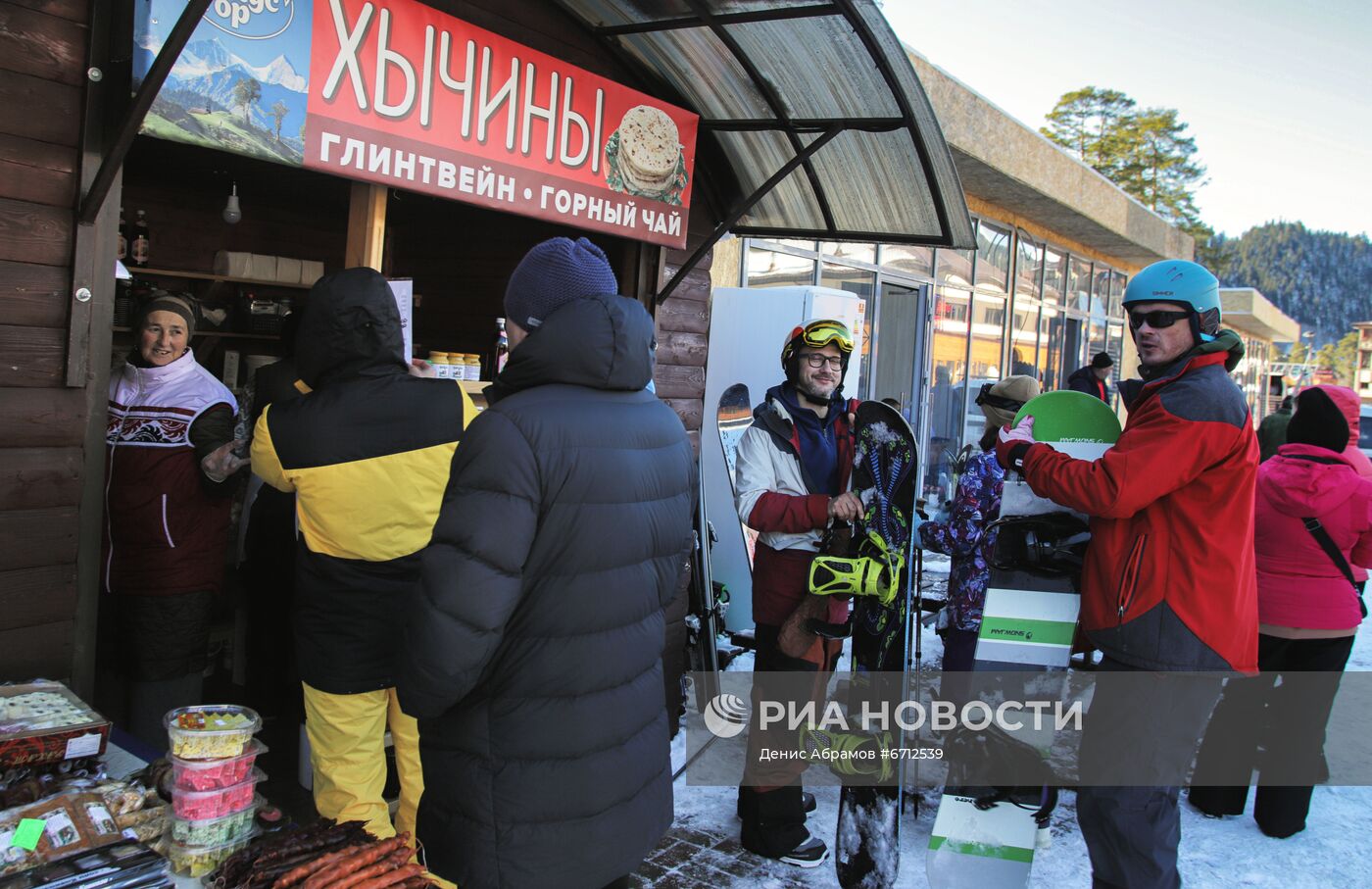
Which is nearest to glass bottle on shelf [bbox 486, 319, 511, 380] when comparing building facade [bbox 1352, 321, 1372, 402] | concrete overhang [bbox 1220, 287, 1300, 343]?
concrete overhang [bbox 1220, 287, 1300, 343]

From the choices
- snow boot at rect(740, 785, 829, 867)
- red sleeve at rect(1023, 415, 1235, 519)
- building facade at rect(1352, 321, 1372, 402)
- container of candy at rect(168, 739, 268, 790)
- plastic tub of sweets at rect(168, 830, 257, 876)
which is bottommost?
snow boot at rect(740, 785, 829, 867)

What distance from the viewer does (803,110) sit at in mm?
4340

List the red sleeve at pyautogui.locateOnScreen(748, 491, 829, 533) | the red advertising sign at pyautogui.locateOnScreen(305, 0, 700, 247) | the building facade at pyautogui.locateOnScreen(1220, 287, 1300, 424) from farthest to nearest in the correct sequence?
the building facade at pyautogui.locateOnScreen(1220, 287, 1300, 424) → the red sleeve at pyautogui.locateOnScreen(748, 491, 829, 533) → the red advertising sign at pyautogui.locateOnScreen(305, 0, 700, 247)

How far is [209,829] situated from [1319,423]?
470cm

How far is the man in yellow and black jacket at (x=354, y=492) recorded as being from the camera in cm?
266

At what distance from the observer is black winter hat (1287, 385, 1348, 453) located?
13.9 ft

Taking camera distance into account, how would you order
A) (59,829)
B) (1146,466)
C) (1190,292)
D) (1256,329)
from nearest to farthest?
(59,829) → (1146,466) → (1190,292) → (1256,329)

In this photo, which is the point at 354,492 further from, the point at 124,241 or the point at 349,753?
the point at 124,241

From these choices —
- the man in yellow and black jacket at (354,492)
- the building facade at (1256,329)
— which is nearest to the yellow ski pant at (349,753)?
the man in yellow and black jacket at (354,492)

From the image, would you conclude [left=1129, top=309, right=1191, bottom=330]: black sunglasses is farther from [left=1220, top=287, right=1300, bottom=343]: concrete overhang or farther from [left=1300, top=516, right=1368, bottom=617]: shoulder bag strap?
[left=1220, top=287, right=1300, bottom=343]: concrete overhang

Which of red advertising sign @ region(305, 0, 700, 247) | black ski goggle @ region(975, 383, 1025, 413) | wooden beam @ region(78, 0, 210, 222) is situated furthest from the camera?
black ski goggle @ region(975, 383, 1025, 413)

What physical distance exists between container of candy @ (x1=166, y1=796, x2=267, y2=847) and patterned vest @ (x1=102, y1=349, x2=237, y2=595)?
134cm

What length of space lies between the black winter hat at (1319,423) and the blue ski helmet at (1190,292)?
177cm

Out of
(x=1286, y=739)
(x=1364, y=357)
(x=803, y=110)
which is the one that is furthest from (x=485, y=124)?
(x=1364, y=357)
